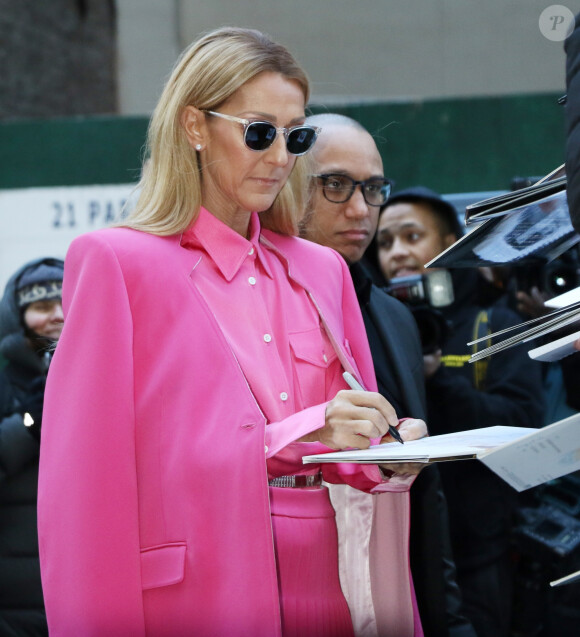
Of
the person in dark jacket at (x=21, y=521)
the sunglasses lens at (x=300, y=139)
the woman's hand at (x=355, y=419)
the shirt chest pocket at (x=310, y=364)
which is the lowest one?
the person in dark jacket at (x=21, y=521)

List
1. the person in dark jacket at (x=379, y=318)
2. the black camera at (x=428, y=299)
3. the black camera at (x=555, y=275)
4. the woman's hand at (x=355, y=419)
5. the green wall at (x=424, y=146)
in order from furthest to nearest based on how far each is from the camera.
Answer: the green wall at (x=424, y=146) → the black camera at (x=555, y=275) → the black camera at (x=428, y=299) → the person in dark jacket at (x=379, y=318) → the woman's hand at (x=355, y=419)

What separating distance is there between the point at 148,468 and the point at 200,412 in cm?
13

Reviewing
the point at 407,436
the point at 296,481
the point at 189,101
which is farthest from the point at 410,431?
the point at 189,101

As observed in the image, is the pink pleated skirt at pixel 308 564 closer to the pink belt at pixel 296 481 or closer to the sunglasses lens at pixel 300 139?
the pink belt at pixel 296 481

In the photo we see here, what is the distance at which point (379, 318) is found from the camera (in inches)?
94.2

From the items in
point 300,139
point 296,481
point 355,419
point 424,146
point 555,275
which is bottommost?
point 296,481

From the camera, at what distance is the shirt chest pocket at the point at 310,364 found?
173 cm

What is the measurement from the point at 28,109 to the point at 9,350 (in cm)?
722

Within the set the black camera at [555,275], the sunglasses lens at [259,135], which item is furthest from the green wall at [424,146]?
the sunglasses lens at [259,135]

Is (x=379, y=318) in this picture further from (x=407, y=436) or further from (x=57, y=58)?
(x=57, y=58)

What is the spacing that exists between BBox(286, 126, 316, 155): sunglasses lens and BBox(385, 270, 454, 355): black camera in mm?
1110

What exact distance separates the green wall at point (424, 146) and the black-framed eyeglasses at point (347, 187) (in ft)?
11.6

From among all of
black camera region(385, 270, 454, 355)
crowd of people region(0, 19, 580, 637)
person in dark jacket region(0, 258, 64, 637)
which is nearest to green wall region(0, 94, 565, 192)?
black camera region(385, 270, 454, 355)

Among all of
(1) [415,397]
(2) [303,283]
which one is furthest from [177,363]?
(1) [415,397]
